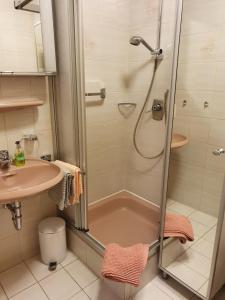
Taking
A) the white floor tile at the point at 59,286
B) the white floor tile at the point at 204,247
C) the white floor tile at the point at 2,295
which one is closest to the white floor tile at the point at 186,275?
the white floor tile at the point at 204,247

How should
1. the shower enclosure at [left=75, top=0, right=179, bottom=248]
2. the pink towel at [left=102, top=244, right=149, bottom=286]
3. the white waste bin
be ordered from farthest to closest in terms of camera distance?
the shower enclosure at [left=75, top=0, right=179, bottom=248], the white waste bin, the pink towel at [left=102, top=244, right=149, bottom=286]

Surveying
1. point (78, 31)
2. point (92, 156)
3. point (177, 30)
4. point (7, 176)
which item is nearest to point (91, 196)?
point (92, 156)

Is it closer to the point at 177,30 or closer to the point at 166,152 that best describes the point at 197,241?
the point at 166,152

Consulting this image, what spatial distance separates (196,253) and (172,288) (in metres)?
0.30

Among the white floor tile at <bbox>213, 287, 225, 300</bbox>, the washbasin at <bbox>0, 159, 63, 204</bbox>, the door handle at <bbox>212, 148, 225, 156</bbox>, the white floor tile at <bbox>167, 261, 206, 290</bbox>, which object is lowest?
the white floor tile at <bbox>213, 287, 225, 300</bbox>

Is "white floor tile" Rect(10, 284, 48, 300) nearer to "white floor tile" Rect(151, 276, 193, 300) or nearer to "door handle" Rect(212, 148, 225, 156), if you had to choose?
"white floor tile" Rect(151, 276, 193, 300)

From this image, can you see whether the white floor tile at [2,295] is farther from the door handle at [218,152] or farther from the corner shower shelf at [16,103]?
the door handle at [218,152]

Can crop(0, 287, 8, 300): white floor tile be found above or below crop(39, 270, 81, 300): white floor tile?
below

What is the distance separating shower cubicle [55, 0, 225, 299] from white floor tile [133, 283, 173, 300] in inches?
5.8

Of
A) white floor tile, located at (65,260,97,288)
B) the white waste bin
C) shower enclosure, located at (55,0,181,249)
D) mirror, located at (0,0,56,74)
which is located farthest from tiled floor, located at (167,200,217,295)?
mirror, located at (0,0,56,74)

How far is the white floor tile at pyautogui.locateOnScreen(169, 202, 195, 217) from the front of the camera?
1.74 metres

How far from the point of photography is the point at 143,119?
2.20 meters

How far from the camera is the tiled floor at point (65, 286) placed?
1555 millimetres

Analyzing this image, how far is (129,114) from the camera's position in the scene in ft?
7.59
